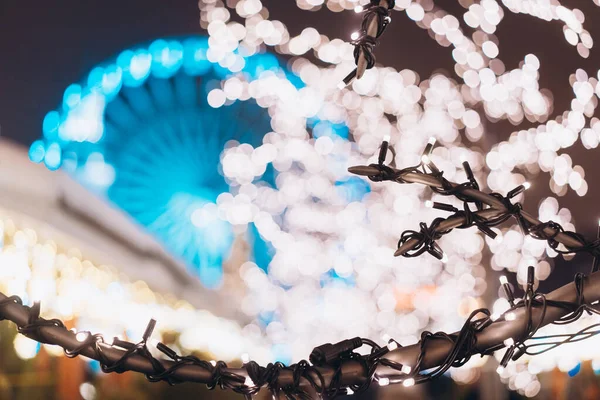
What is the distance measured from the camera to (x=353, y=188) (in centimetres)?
1166

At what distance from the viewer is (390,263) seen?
1167 cm

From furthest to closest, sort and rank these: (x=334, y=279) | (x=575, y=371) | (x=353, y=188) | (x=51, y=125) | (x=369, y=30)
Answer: (x=334, y=279)
(x=353, y=188)
(x=51, y=125)
(x=575, y=371)
(x=369, y=30)

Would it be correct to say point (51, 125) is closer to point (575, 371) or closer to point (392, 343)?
point (575, 371)

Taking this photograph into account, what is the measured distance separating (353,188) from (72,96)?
521 centimetres

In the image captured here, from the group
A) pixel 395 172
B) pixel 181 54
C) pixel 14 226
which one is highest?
pixel 181 54

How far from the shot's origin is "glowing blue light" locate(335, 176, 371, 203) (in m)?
11.3

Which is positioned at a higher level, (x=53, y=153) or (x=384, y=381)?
(x=53, y=153)

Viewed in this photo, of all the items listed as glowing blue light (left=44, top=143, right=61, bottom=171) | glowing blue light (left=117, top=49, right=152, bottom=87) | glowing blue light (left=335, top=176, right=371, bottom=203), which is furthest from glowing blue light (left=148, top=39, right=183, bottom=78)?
glowing blue light (left=335, top=176, right=371, bottom=203)

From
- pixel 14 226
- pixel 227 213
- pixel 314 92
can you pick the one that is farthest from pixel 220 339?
pixel 14 226

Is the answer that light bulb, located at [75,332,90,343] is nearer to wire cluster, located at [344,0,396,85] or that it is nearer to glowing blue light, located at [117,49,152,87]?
wire cluster, located at [344,0,396,85]

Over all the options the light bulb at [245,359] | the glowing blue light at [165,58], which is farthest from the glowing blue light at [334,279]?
the light bulb at [245,359]

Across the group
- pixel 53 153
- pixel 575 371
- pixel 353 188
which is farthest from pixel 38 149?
pixel 575 371

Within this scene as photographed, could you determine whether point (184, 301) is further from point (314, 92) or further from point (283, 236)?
point (314, 92)

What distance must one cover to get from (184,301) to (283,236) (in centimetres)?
288
